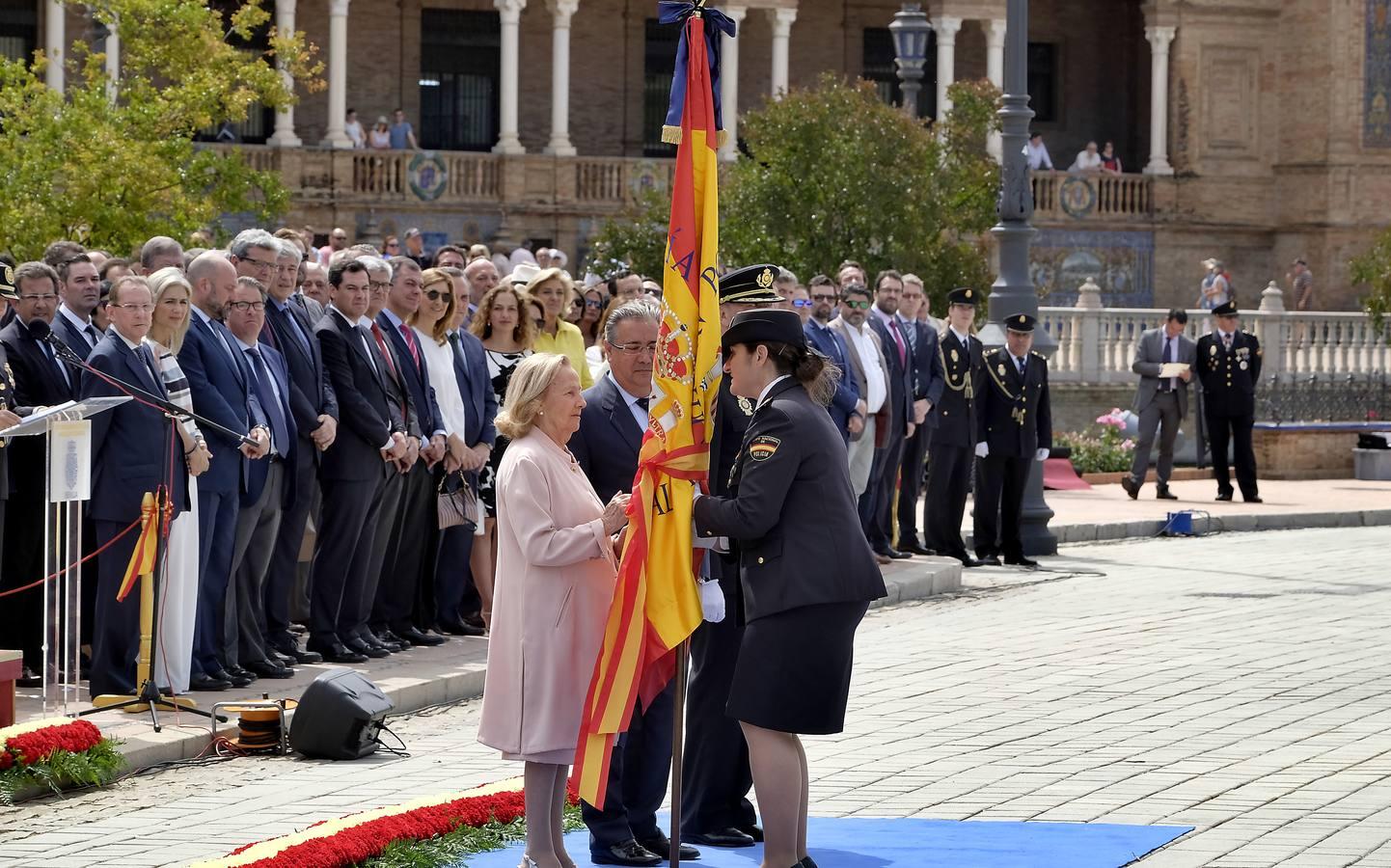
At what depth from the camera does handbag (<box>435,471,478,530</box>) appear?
12.4 metres

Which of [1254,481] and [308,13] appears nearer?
[1254,481]

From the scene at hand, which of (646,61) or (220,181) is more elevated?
(646,61)

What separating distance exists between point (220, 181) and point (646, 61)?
69.4 ft

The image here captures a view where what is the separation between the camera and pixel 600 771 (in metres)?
7.11

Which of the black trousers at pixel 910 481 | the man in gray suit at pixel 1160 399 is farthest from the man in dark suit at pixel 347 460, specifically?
the man in gray suit at pixel 1160 399

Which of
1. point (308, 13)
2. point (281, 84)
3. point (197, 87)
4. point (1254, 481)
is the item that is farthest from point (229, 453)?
point (308, 13)

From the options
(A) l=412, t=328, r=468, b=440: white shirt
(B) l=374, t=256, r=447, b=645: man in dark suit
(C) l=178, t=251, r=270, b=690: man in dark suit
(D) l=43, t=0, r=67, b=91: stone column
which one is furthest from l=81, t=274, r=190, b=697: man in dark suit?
(D) l=43, t=0, r=67, b=91: stone column

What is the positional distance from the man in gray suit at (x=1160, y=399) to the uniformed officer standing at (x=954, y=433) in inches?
223

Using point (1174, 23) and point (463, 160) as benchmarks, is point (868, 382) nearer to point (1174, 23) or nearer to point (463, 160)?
point (463, 160)

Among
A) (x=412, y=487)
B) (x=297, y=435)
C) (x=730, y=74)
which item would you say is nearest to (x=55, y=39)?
(x=730, y=74)

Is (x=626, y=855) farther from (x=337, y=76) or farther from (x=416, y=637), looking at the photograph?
(x=337, y=76)

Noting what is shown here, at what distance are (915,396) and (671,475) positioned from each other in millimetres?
9752

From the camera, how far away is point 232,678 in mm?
10672

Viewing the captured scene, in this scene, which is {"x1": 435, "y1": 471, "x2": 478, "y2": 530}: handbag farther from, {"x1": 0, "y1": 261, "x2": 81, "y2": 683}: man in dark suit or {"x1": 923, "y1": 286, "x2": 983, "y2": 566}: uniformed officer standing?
{"x1": 923, "y1": 286, "x2": 983, "y2": 566}: uniformed officer standing
